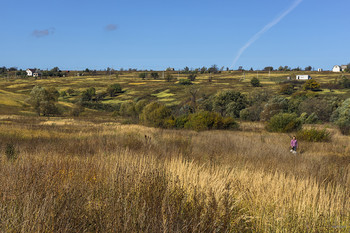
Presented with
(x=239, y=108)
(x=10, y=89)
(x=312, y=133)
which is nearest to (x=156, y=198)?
(x=312, y=133)

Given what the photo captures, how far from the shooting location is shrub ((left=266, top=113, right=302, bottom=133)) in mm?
26805

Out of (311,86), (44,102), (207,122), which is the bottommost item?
(44,102)

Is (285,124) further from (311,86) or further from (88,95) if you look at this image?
(88,95)

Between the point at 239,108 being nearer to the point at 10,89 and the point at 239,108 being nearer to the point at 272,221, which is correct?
the point at 272,221

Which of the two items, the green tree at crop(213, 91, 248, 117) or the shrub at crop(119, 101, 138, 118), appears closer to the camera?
the green tree at crop(213, 91, 248, 117)

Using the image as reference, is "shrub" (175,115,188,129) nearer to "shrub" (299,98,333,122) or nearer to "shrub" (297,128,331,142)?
"shrub" (297,128,331,142)

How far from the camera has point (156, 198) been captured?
4012mm

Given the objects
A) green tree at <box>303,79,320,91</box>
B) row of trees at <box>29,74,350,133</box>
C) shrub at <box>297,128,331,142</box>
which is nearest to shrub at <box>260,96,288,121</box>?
row of trees at <box>29,74,350,133</box>

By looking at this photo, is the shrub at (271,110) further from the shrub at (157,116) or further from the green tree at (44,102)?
the green tree at (44,102)

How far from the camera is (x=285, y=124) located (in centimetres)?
2745

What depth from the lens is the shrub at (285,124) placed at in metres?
26.8

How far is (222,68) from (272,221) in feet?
653

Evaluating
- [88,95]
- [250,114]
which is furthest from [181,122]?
[88,95]

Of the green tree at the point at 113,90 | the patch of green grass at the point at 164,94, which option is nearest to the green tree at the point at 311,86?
the patch of green grass at the point at 164,94
